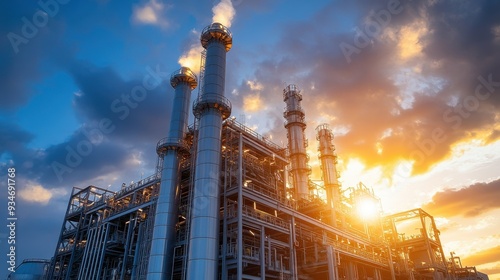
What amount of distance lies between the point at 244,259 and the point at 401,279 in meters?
38.9

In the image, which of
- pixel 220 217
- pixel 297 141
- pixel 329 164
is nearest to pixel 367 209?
pixel 329 164

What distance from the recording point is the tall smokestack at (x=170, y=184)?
120 ft

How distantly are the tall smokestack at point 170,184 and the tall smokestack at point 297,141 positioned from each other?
2357 cm

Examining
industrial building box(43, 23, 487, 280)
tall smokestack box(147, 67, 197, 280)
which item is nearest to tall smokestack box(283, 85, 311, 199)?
industrial building box(43, 23, 487, 280)

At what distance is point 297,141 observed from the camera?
2547 inches

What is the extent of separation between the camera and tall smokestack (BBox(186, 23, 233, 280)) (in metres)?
32.0

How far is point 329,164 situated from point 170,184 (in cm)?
3486

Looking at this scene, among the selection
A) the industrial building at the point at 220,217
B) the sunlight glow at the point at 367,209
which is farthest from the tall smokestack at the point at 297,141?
the sunlight glow at the point at 367,209

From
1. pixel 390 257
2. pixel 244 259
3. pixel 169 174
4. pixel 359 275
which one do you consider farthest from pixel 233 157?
pixel 390 257

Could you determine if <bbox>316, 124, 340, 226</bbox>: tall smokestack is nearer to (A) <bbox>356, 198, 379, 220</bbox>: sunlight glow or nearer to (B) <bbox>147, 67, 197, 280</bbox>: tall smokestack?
(A) <bbox>356, 198, 379, 220</bbox>: sunlight glow

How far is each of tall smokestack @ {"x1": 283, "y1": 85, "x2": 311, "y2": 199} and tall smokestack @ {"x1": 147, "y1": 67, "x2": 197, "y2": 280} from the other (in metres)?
23.6

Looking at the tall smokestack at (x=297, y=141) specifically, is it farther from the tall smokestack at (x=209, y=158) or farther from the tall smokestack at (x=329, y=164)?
the tall smokestack at (x=209, y=158)

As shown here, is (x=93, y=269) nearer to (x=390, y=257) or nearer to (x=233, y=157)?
(x=233, y=157)

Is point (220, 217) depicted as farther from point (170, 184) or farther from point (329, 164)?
point (329, 164)
